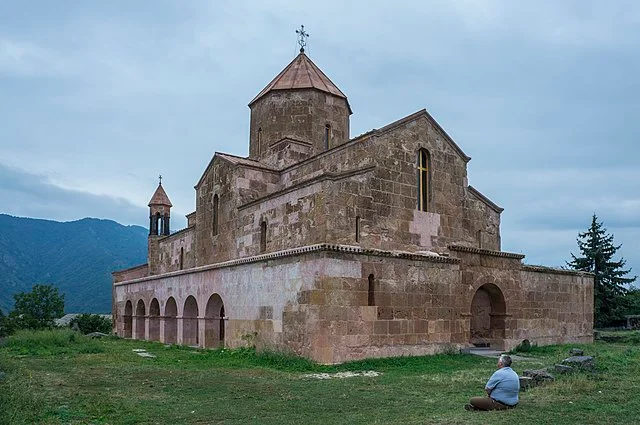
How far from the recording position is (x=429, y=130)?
17.8m

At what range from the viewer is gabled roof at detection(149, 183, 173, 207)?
31812 millimetres

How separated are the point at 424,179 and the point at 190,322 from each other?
987 cm

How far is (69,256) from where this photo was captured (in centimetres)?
11319

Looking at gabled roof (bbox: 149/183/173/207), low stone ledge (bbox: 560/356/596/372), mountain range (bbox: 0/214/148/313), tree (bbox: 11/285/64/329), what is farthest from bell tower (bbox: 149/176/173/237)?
mountain range (bbox: 0/214/148/313)

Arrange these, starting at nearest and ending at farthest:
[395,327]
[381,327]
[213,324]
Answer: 1. [381,327]
2. [395,327]
3. [213,324]

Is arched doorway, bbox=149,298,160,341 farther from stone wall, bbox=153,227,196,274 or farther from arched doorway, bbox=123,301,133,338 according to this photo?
arched doorway, bbox=123,301,133,338

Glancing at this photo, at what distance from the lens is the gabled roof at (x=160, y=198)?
3181 centimetres

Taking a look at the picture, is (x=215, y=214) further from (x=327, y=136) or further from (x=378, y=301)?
(x=378, y=301)

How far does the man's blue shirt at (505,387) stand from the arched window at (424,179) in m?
9.46

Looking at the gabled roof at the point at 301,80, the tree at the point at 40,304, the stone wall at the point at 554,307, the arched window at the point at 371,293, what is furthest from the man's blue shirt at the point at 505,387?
the tree at the point at 40,304

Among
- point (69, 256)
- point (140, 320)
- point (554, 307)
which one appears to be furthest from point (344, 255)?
point (69, 256)

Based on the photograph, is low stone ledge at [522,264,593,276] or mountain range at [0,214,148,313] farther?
mountain range at [0,214,148,313]

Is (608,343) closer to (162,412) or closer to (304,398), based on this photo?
(304,398)

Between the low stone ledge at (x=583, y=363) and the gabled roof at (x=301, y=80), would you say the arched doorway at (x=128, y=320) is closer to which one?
the gabled roof at (x=301, y=80)
